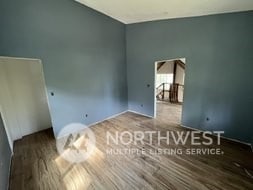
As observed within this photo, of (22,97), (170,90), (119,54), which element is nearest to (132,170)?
(22,97)

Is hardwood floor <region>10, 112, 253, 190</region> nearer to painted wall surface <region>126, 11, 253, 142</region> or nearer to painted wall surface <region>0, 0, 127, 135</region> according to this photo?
painted wall surface <region>126, 11, 253, 142</region>

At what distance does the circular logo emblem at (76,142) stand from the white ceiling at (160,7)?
132 inches

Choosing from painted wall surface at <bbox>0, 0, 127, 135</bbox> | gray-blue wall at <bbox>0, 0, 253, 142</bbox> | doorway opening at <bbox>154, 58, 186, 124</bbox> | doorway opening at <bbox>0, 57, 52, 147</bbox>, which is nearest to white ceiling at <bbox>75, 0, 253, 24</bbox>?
gray-blue wall at <bbox>0, 0, 253, 142</bbox>

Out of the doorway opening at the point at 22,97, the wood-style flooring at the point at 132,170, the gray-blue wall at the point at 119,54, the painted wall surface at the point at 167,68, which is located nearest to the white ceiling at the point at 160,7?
the gray-blue wall at the point at 119,54

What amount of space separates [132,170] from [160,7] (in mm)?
3533

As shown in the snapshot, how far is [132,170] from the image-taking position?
233 centimetres

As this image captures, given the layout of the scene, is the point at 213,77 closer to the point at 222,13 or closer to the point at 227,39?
the point at 227,39

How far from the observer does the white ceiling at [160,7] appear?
2531 mm

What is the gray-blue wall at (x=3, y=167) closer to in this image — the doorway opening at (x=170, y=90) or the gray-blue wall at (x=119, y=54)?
the gray-blue wall at (x=119, y=54)

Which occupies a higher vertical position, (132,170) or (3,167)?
(3,167)

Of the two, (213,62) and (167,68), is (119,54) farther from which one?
(167,68)

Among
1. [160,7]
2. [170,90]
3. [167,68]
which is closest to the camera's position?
[160,7]

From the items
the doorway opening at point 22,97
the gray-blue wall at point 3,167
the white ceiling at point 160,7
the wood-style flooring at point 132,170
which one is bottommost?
the wood-style flooring at point 132,170

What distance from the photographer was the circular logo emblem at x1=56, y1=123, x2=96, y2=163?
2771 millimetres
